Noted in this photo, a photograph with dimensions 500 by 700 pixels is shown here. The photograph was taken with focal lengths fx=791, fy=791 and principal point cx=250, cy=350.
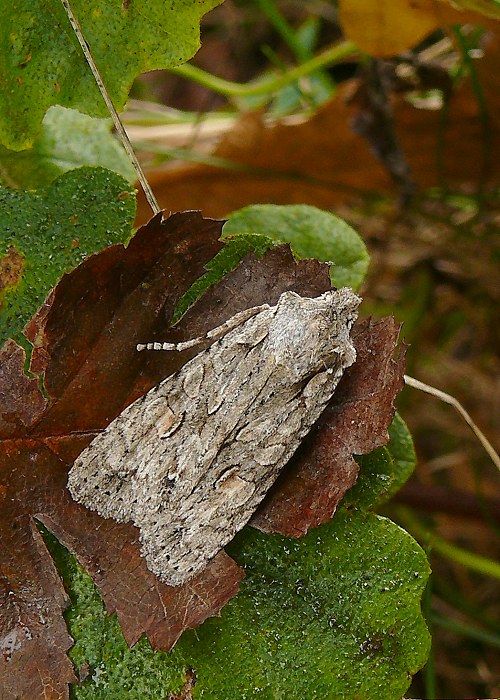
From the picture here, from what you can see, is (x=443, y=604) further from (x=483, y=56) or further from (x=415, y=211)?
(x=483, y=56)

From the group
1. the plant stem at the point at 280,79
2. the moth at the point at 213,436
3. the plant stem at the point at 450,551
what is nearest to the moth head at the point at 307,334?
the moth at the point at 213,436

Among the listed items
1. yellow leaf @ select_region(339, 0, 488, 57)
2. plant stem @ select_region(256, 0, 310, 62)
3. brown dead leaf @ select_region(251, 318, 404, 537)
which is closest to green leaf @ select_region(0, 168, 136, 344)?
brown dead leaf @ select_region(251, 318, 404, 537)

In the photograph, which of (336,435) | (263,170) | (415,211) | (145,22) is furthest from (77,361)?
(415,211)

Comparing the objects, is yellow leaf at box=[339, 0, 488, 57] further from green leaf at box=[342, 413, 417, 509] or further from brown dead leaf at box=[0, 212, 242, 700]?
green leaf at box=[342, 413, 417, 509]

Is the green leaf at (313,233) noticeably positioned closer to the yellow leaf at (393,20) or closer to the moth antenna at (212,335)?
the moth antenna at (212,335)

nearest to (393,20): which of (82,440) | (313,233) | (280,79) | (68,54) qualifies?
(280,79)

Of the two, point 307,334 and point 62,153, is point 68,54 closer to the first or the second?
point 62,153
